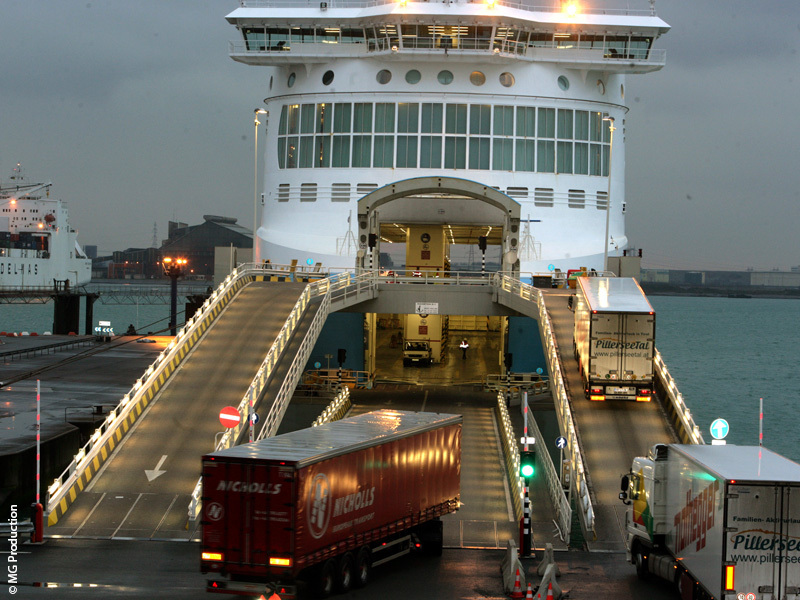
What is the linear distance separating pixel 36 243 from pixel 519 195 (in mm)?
93748

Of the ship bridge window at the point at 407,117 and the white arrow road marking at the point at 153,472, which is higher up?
the ship bridge window at the point at 407,117

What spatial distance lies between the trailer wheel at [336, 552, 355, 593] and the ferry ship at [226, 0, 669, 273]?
3785 cm

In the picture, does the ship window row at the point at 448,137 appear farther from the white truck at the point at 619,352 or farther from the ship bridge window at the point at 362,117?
the white truck at the point at 619,352

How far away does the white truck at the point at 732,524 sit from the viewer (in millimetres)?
15320

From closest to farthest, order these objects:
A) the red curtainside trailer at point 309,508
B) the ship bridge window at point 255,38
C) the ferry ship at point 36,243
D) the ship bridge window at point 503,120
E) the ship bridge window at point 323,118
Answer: the red curtainside trailer at point 309,508 → the ship bridge window at point 503,120 → the ship bridge window at point 255,38 → the ship bridge window at point 323,118 → the ferry ship at point 36,243

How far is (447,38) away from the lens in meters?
56.0

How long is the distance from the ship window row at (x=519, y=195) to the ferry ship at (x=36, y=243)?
7930 centimetres

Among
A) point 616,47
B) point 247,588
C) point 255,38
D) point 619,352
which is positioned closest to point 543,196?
point 616,47

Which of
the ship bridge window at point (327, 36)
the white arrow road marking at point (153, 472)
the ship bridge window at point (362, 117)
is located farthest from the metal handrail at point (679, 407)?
the ship bridge window at point (327, 36)

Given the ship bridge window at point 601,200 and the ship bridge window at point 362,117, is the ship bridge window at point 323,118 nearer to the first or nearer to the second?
the ship bridge window at point 362,117

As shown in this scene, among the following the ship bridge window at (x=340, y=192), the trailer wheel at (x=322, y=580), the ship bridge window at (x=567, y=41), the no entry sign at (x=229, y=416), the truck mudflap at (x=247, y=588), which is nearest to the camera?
the truck mudflap at (x=247, y=588)

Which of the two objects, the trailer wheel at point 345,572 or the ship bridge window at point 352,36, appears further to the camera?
the ship bridge window at point 352,36

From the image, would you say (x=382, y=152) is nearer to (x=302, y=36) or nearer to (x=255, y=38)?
(x=302, y=36)

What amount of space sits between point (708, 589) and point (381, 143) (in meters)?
44.0
